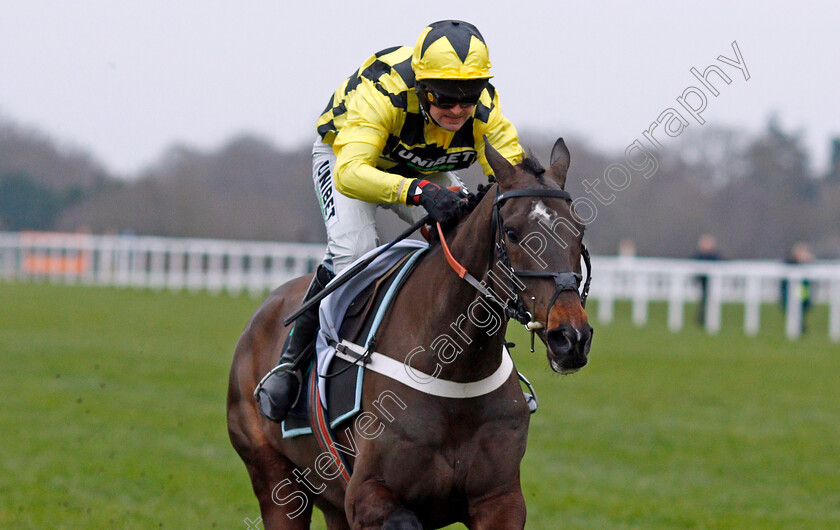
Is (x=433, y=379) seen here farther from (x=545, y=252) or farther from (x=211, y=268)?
(x=211, y=268)

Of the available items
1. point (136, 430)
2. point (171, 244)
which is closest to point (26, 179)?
point (171, 244)

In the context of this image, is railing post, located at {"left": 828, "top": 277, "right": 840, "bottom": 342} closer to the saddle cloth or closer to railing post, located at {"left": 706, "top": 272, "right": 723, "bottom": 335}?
railing post, located at {"left": 706, "top": 272, "right": 723, "bottom": 335}

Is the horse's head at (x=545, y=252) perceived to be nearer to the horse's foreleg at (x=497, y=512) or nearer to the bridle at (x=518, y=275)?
the bridle at (x=518, y=275)

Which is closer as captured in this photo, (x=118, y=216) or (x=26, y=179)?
(x=118, y=216)

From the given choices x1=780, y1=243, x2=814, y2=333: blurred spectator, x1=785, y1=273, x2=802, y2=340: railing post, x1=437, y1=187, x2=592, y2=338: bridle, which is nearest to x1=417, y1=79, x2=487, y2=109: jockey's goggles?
x1=437, y1=187, x2=592, y2=338: bridle

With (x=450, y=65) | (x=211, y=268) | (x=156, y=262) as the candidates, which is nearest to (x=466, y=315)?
(x=450, y=65)

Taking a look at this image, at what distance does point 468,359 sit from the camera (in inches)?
141

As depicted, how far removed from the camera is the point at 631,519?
6320 millimetres

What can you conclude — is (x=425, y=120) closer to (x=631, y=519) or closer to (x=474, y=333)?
(x=474, y=333)

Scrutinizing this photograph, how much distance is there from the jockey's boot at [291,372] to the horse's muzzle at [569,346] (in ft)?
5.17

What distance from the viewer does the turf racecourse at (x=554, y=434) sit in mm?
6359

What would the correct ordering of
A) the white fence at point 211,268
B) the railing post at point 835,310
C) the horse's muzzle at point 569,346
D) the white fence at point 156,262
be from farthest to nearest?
the white fence at point 156,262 < the white fence at point 211,268 < the railing post at point 835,310 < the horse's muzzle at point 569,346

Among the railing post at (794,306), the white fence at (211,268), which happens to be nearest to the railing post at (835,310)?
the railing post at (794,306)

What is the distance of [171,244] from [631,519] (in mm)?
21695
